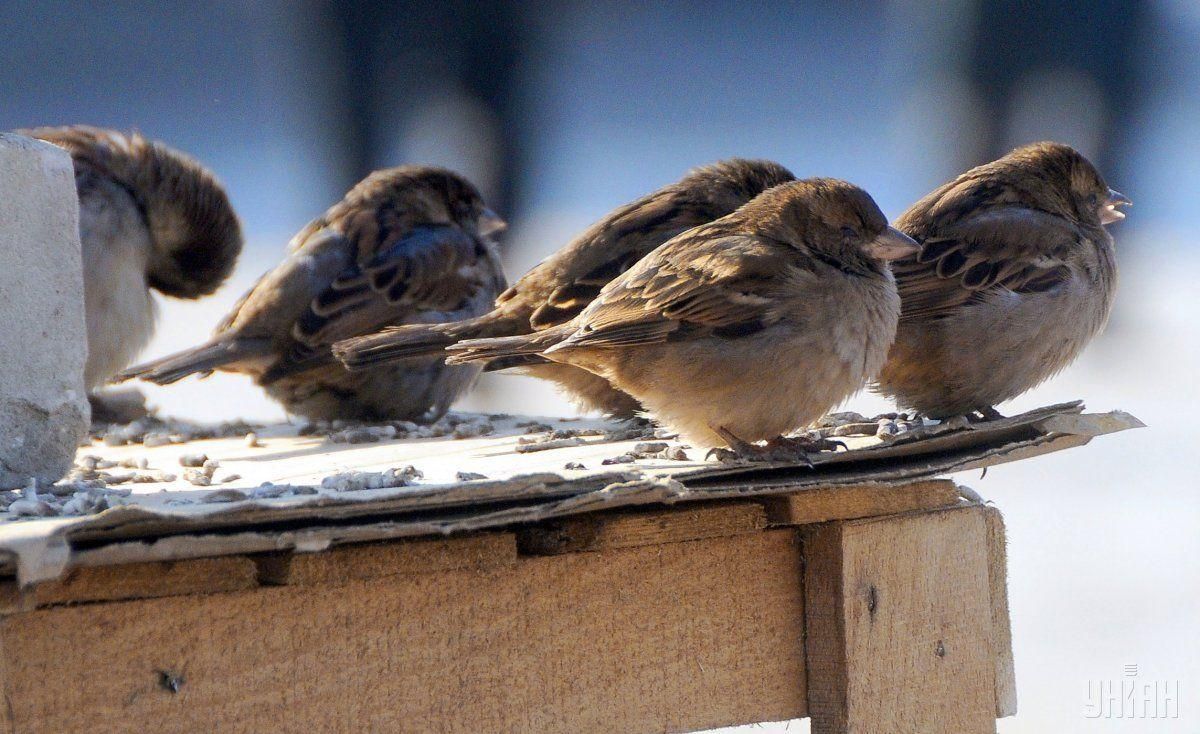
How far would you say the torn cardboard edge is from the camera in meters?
1.50

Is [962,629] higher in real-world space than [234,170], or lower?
lower

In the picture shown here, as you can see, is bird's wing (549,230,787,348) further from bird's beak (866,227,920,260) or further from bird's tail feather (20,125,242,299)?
bird's tail feather (20,125,242,299)

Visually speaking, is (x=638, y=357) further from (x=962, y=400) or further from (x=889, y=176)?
(x=889, y=176)

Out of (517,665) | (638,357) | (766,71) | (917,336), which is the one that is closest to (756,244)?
(638,357)

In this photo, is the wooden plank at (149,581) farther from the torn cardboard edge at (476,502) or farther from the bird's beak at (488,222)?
the bird's beak at (488,222)

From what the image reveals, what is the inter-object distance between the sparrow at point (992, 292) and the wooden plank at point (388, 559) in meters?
1.44

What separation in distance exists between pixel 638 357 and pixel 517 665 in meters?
0.86

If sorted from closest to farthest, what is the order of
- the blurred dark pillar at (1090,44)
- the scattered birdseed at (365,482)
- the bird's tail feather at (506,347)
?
the scattered birdseed at (365,482) → the bird's tail feather at (506,347) → the blurred dark pillar at (1090,44)

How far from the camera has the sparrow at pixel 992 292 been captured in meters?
3.10

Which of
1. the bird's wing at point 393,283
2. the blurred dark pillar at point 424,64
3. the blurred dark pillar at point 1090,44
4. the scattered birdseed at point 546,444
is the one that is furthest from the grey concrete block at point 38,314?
the blurred dark pillar at point 1090,44

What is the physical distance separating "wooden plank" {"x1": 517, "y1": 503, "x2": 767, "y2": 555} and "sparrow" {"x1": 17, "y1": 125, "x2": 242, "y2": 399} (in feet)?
8.03

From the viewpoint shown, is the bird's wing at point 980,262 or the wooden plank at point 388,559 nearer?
the wooden plank at point 388,559

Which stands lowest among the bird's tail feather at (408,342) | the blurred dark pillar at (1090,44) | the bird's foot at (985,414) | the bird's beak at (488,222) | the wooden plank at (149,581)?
the wooden plank at (149,581)

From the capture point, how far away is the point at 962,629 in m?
2.31
